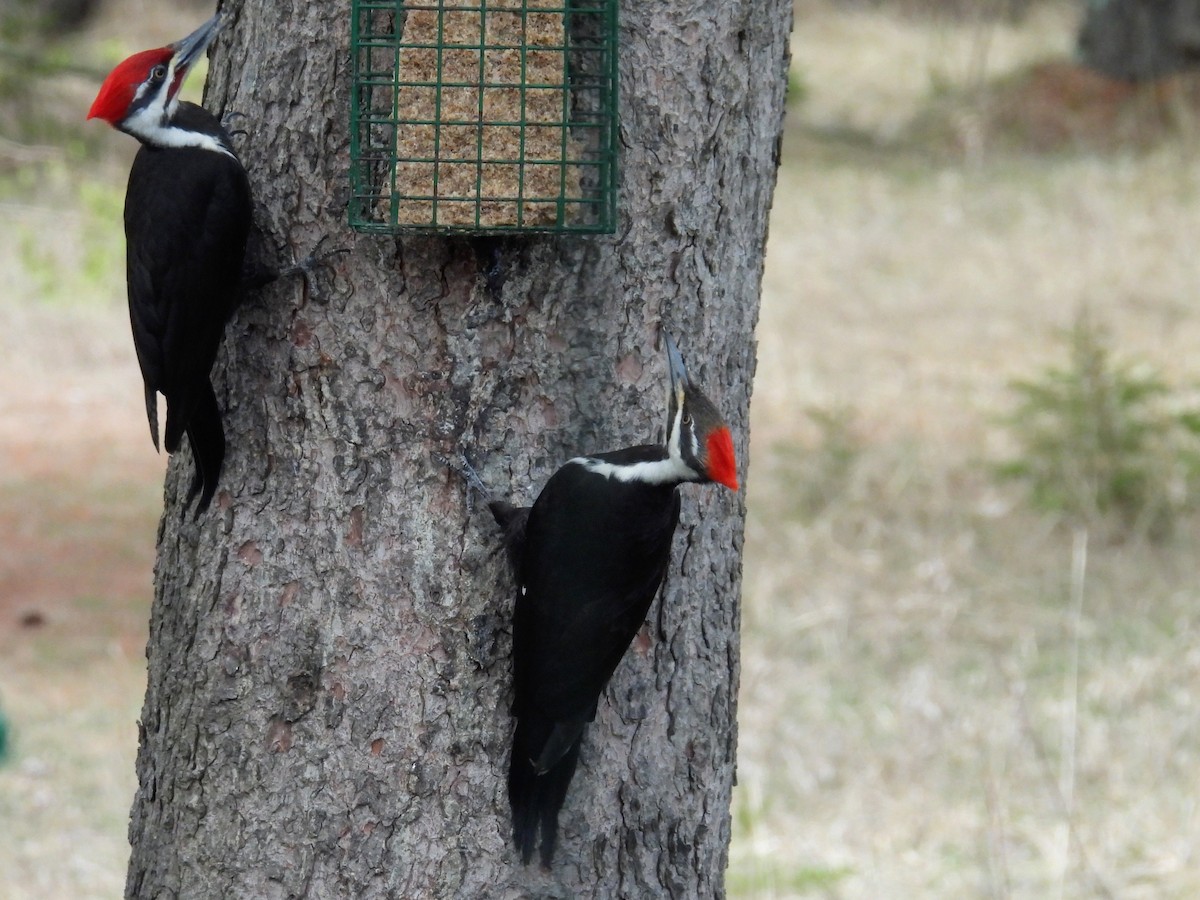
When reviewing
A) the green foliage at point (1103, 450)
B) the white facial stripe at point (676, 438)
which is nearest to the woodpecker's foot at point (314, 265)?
the white facial stripe at point (676, 438)

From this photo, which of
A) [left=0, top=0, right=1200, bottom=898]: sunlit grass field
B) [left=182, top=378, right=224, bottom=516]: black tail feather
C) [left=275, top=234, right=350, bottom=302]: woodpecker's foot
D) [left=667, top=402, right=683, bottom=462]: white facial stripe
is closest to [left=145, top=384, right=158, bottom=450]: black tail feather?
[left=182, top=378, right=224, bottom=516]: black tail feather

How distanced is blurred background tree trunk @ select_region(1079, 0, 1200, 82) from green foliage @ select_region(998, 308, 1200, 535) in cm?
918

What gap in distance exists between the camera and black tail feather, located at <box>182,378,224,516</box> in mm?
2611

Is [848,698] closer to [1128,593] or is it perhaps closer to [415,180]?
[1128,593]

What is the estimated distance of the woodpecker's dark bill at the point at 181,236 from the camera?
259cm

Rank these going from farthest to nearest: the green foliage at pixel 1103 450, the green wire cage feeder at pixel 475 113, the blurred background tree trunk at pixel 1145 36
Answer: the blurred background tree trunk at pixel 1145 36
the green foliage at pixel 1103 450
the green wire cage feeder at pixel 475 113

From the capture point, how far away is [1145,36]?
15508 mm

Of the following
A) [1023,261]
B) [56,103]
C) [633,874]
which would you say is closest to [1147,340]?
[1023,261]

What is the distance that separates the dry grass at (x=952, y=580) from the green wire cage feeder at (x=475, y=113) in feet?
6.85

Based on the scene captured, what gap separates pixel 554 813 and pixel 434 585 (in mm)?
437

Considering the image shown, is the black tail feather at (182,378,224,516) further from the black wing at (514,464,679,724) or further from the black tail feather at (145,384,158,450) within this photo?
the black wing at (514,464,679,724)

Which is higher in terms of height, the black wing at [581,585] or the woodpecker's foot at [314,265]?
the woodpecker's foot at [314,265]

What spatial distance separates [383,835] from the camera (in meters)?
2.57

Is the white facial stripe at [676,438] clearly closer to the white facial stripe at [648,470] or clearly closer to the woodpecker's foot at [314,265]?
the white facial stripe at [648,470]
